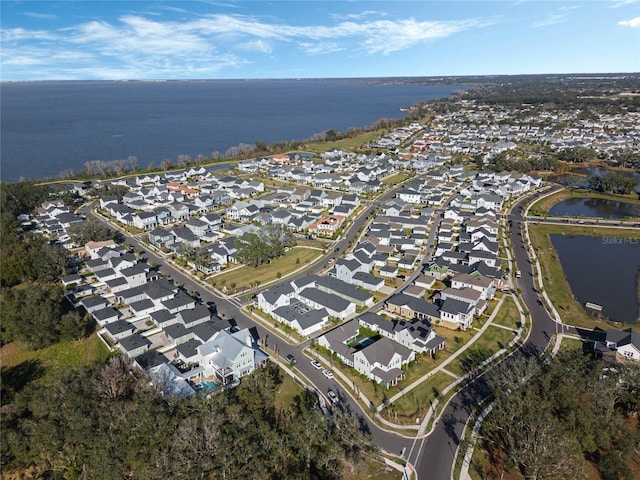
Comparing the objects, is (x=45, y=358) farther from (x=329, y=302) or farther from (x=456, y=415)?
(x=456, y=415)

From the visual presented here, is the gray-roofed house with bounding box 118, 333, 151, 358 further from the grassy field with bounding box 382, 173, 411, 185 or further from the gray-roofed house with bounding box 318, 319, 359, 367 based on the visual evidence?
the grassy field with bounding box 382, 173, 411, 185

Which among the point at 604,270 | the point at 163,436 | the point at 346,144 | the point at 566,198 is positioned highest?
the point at 346,144

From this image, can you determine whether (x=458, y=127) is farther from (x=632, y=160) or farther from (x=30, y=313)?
(x=30, y=313)

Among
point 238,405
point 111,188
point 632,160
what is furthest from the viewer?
point 632,160

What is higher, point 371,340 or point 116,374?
point 116,374

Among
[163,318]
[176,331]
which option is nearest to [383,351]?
[176,331]

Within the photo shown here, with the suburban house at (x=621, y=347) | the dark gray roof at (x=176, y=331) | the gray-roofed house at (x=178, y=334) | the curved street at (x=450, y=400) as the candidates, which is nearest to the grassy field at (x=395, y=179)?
the curved street at (x=450, y=400)

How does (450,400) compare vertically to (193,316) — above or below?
below

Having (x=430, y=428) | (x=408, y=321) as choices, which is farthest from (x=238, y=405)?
(x=408, y=321)
